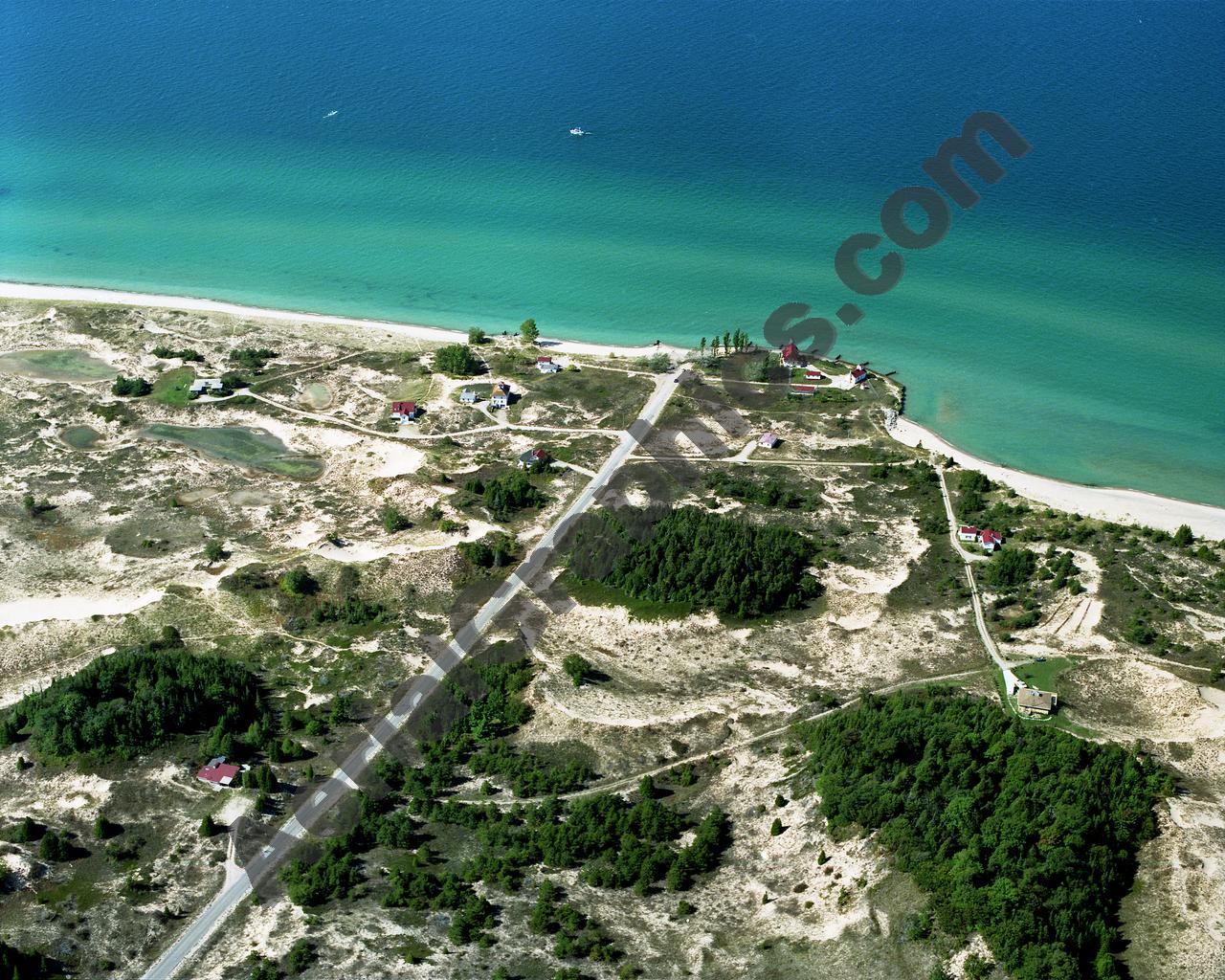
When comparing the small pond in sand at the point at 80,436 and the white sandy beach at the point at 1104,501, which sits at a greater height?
the white sandy beach at the point at 1104,501

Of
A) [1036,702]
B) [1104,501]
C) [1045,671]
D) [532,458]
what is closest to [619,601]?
[532,458]

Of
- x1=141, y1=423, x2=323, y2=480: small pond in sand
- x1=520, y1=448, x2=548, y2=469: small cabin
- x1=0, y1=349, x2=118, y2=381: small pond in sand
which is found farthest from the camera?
x1=0, y1=349, x2=118, y2=381: small pond in sand

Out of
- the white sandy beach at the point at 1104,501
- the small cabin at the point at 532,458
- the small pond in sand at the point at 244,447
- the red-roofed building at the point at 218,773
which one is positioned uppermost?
the white sandy beach at the point at 1104,501

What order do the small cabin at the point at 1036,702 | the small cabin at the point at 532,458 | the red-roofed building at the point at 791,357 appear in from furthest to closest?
the red-roofed building at the point at 791,357
the small cabin at the point at 532,458
the small cabin at the point at 1036,702

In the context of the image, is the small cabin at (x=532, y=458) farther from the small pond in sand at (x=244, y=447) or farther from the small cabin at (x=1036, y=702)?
the small cabin at (x=1036, y=702)

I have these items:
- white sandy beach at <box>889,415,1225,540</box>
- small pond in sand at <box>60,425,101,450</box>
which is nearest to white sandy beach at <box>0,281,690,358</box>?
small pond in sand at <box>60,425,101,450</box>

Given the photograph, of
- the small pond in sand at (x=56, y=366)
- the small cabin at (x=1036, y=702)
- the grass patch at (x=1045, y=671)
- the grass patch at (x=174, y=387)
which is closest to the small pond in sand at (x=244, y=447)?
the grass patch at (x=174, y=387)

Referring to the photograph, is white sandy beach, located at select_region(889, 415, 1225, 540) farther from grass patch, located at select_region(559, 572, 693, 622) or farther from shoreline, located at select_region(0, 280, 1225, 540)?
grass patch, located at select_region(559, 572, 693, 622)

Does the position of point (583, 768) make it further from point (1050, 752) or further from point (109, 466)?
point (109, 466)
